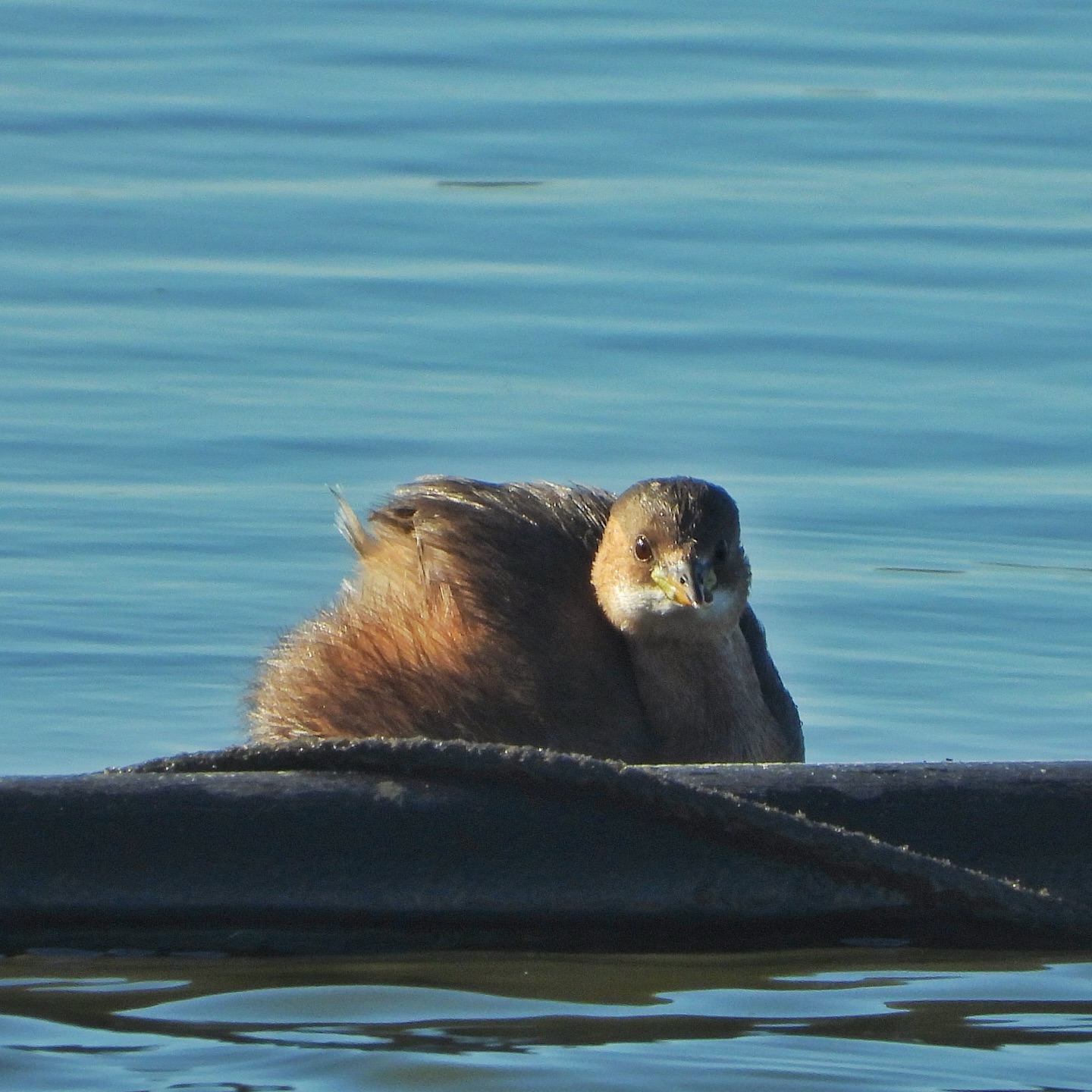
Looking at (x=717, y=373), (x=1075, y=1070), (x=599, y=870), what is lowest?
(x=1075, y=1070)

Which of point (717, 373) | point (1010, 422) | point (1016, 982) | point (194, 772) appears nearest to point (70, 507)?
point (717, 373)

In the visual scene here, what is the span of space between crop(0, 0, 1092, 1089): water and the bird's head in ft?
2.28

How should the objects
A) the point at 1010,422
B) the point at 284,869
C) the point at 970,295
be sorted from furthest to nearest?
the point at 970,295, the point at 1010,422, the point at 284,869

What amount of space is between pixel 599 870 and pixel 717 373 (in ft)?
17.4

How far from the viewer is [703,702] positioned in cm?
683

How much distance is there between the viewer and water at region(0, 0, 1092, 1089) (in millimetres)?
4691

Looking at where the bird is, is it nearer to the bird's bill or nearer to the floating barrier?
the bird's bill

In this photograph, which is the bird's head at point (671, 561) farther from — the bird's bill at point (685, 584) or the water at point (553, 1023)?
the water at point (553, 1023)

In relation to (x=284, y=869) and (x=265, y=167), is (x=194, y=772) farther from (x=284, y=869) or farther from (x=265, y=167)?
(x=265, y=167)

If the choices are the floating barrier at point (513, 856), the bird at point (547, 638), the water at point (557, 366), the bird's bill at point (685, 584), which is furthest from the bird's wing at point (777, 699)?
the floating barrier at point (513, 856)

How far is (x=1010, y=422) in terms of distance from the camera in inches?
372

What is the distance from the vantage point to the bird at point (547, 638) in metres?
6.47

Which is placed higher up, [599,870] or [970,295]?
[970,295]

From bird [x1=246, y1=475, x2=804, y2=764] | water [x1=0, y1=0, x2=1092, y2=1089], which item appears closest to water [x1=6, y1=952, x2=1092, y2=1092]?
water [x1=0, y1=0, x2=1092, y2=1089]
